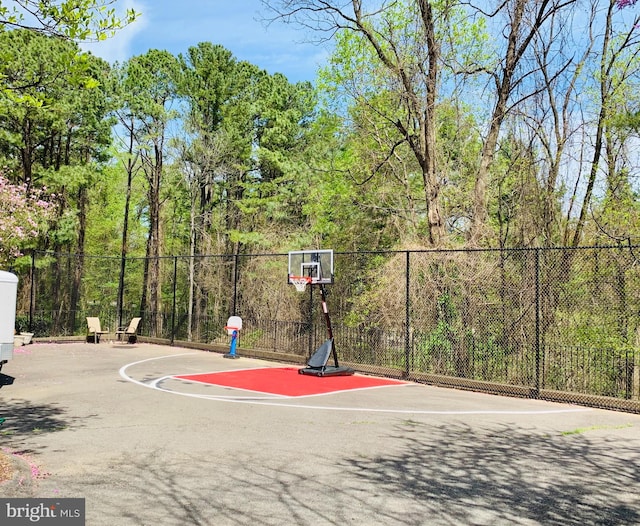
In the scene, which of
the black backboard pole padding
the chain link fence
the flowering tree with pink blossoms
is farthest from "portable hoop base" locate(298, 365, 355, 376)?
the flowering tree with pink blossoms

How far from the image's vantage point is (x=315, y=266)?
570 inches

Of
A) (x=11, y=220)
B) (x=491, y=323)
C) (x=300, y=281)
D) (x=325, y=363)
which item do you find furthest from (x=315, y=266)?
(x=11, y=220)

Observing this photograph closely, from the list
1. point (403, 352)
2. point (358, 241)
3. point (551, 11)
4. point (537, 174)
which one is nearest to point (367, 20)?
point (551, 11)

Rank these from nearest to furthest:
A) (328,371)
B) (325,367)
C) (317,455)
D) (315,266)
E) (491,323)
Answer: (317,455) → (491,323) → (328,371) → (325,367) → (315,266)

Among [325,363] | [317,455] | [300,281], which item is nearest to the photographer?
[317,455]

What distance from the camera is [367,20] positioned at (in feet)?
59.8

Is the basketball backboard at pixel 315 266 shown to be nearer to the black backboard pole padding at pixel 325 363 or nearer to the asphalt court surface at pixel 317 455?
the black backboard pole padding at pixel 325 363

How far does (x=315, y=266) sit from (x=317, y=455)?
27.4 feet

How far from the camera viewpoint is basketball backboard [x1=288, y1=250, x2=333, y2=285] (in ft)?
46.6

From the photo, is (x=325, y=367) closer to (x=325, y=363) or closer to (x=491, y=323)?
(x=325, y=363)

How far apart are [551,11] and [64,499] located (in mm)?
15971

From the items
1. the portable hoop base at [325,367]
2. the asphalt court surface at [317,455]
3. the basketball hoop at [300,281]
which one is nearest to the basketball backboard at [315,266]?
the basketball hoop at [300,281]

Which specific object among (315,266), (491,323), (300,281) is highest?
(315,266)

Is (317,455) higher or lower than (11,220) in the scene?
lower
